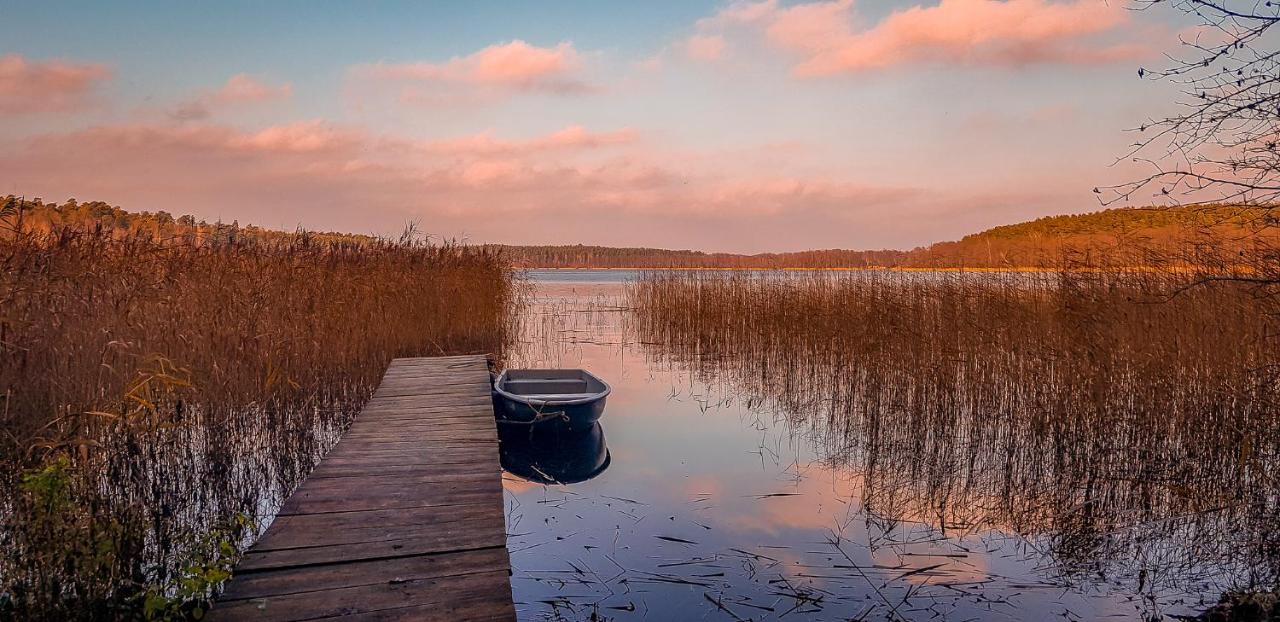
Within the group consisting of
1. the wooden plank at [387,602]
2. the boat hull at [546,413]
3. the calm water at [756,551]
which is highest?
the wooden plank at [387,602]

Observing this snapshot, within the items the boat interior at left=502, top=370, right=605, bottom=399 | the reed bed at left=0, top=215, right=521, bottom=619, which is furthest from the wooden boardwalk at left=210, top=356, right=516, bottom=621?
the boat interior at left=502, top=370, right=605, bottom=399

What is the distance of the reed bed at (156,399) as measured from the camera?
10.4ft

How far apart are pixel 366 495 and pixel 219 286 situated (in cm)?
411

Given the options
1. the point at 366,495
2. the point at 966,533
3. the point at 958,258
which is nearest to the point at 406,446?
the point at 366,495

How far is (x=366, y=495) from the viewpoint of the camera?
3631 millimetres

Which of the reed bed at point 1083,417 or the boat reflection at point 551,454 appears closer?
the reed bed at point 1083,417

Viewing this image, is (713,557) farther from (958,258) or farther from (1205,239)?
(958,258)

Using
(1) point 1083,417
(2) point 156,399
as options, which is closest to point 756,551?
(1) point 1083,417

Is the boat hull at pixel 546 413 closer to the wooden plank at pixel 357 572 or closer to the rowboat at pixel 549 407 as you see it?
the rowboat at pixel 549 407

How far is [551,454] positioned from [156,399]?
3297mm

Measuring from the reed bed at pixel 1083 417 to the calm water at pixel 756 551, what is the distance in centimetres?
18

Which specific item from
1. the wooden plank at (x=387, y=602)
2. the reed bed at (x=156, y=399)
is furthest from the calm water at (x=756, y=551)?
the reed bed at (x=156, y=399)

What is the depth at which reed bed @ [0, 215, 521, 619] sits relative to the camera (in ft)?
10.4

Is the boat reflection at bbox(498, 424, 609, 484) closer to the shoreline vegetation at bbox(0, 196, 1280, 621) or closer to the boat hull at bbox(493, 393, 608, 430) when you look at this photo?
the boat hull at bbox(493, 393, 608, 430)
